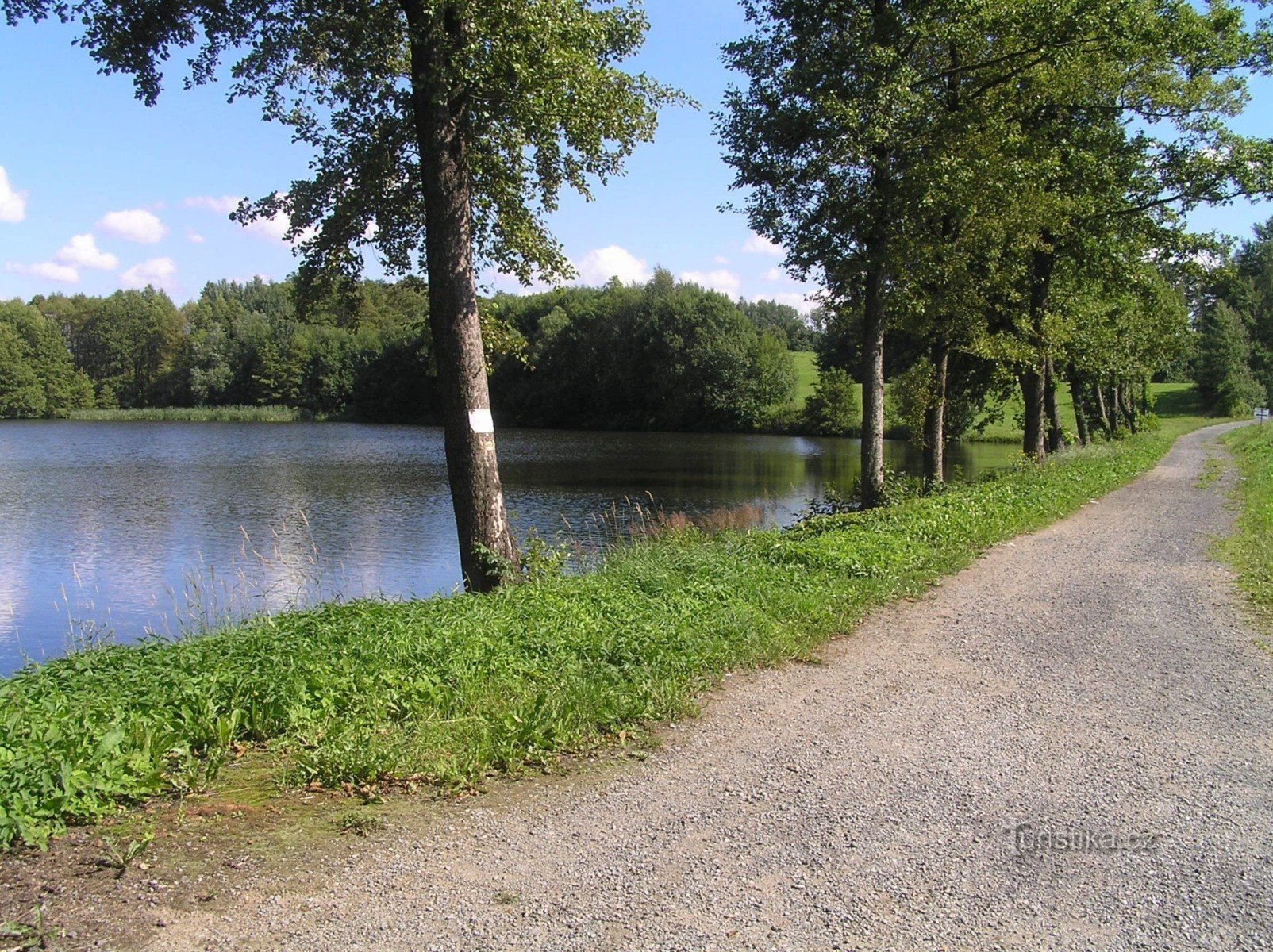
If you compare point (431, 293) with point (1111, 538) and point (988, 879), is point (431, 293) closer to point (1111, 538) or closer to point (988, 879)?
point (988, 879)

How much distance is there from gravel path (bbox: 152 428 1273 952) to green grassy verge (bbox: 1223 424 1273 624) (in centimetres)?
241

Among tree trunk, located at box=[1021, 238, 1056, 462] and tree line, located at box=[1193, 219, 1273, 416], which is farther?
tree line, located at box=[1193, 219, 1273, 416]

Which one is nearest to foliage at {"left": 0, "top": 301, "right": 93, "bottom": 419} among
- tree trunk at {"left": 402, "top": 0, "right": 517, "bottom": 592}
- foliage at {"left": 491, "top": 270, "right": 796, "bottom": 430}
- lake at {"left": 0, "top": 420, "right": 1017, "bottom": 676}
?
lake at {"left": 0, "top": 420, "right": 1017, "bottom": 676}

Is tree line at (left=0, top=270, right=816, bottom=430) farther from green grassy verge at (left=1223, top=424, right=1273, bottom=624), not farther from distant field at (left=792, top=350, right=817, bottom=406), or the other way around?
green grassy verge at (left=1223, top=424, right=1273, bottom=624)

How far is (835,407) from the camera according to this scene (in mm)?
64500

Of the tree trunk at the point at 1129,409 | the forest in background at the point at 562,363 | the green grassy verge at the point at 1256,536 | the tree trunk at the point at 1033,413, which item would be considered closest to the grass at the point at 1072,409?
the forest in background at the point at 562,363

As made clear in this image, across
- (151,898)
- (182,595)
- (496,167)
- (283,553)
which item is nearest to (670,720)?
(151,898)

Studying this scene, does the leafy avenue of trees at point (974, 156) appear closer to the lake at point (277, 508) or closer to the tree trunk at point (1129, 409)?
the lake at point (277, 508)

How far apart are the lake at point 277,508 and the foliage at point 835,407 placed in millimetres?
8052

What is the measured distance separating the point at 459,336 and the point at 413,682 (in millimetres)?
4179

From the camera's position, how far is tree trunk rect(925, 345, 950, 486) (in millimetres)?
18438

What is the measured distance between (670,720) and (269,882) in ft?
8.23

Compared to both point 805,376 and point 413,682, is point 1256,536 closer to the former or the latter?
point 413,682

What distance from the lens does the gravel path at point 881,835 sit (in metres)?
3.35
